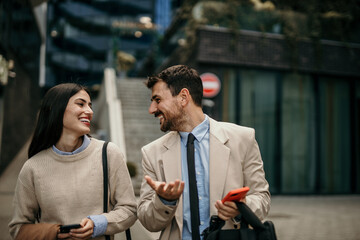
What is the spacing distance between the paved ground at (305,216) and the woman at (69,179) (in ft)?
5.45

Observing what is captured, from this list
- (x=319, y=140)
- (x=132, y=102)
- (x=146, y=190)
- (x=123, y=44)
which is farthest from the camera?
(x=123, y=44)

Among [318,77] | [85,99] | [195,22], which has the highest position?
[195,22]

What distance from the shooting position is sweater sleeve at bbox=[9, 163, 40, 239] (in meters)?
2.60

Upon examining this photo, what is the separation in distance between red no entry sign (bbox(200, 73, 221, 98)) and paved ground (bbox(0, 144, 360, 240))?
3.81 meters

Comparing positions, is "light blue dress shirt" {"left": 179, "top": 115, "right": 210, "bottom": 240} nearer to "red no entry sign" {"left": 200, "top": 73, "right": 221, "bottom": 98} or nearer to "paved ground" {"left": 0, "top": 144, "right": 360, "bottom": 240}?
"paved ground" {"left": 0, "top": 144, "right": 360, "bottom": 240}

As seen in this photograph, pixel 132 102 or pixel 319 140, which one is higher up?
pixel 132 102

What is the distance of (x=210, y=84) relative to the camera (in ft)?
39.3

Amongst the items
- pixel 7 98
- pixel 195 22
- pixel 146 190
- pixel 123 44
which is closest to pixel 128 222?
pixel 146 190

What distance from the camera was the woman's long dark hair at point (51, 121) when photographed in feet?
9.05

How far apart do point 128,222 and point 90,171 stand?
453 mm

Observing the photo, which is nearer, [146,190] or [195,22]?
[146,190]

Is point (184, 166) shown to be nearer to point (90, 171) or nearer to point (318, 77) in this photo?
point (90, 171)

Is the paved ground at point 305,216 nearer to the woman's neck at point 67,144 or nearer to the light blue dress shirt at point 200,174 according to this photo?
the woman's neck at point 67,144

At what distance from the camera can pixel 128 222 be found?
8.94 ft
